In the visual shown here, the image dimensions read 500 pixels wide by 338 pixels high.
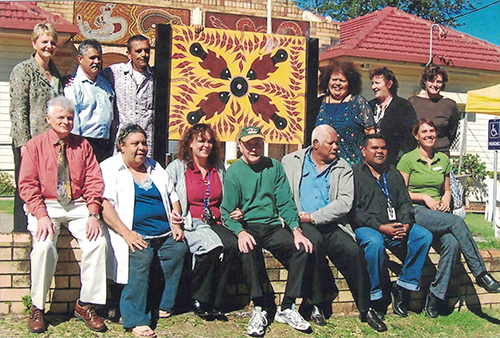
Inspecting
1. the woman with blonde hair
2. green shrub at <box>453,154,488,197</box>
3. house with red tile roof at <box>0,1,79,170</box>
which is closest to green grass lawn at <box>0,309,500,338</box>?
the woman with blonde hair

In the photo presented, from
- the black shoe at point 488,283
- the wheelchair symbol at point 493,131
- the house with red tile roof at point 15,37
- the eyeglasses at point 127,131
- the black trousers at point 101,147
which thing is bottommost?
the black shoe at point 488,283

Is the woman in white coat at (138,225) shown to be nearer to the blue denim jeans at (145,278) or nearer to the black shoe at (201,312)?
the blue denim jeans at (145,278)

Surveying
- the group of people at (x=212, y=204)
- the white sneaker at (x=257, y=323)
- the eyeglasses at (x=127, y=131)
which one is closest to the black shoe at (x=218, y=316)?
the group of people at (x=212, y=204)

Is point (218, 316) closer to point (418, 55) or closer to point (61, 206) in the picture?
point (61, 206)

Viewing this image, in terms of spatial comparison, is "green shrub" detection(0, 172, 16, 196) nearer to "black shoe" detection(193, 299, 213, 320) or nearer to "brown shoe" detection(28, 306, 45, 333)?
"brown shoe" detection(28, 306, 45, 333)

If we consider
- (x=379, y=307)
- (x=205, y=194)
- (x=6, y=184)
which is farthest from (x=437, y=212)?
(x=6, y=184)

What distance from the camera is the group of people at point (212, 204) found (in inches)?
154

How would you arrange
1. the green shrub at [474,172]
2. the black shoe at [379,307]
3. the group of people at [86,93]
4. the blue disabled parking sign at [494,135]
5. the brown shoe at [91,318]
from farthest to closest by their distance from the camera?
the green shrub at [474,172]
the blue disabled parking sign at [494,135]
the black shoe at [379,307]
the group of people at [86,93]
the brown shoe at [91,318]

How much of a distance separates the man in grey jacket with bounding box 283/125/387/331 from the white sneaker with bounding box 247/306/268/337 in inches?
18.3

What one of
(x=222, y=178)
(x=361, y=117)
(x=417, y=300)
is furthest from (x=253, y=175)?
(x=417, y=300)

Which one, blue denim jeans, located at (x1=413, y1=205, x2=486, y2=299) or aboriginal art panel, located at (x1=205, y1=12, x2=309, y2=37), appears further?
aboriginal art panel, located at (x1=205, y1=12, x2=309, y2=37)

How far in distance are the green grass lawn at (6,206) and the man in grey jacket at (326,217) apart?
5.41 metres

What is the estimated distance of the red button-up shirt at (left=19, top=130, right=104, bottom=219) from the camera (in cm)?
382

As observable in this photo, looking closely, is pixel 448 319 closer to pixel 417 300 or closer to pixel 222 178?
pixel 417 300
